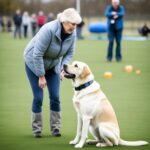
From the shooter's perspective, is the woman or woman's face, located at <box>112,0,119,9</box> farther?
woman's face, located at <box>112,0,119,9</box>

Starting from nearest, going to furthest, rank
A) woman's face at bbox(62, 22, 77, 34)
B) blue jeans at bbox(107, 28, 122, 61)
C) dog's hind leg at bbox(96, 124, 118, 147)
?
dog's hind leg at bbox(96, 124, 118, 147)
woman's face at bbox(62, 22, 77, 34)
blue jeans at bbox(107, 28, 122, 61)

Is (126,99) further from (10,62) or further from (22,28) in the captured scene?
(22,28)

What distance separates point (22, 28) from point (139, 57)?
78.6ft

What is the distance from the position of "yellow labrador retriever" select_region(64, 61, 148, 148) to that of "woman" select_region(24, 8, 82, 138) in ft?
1.23

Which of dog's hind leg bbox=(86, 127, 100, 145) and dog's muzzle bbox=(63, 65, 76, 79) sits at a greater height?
dog's muzzle bbox=(63, 65, 76, 79)

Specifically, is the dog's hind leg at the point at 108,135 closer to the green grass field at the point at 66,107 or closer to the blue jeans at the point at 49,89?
the green grass field at the point at 66,107

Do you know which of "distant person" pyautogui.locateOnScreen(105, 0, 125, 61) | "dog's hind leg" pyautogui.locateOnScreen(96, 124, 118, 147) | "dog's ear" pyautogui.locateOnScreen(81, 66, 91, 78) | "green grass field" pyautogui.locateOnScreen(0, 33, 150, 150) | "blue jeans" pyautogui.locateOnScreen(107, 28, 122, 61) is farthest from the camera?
"blue jeans" pyautogui.locateOnScreen(107, 28, 122, 61)

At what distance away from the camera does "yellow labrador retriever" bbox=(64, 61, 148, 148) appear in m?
7.41

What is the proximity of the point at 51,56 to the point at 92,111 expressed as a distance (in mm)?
1042

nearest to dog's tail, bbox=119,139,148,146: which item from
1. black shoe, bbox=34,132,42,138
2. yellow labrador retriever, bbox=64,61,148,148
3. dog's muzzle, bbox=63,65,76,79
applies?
yellow labrador retriever, bbox=64,61,148,148

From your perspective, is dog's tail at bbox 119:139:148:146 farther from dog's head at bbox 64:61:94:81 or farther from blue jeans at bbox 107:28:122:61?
blue jeans at bbox 107:28:122:61

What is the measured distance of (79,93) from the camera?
753 cm

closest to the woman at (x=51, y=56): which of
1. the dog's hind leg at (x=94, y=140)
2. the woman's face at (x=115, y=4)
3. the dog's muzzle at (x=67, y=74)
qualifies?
the dog's muzzle at (x=67, y=74)

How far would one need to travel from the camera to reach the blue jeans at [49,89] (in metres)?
8.12
